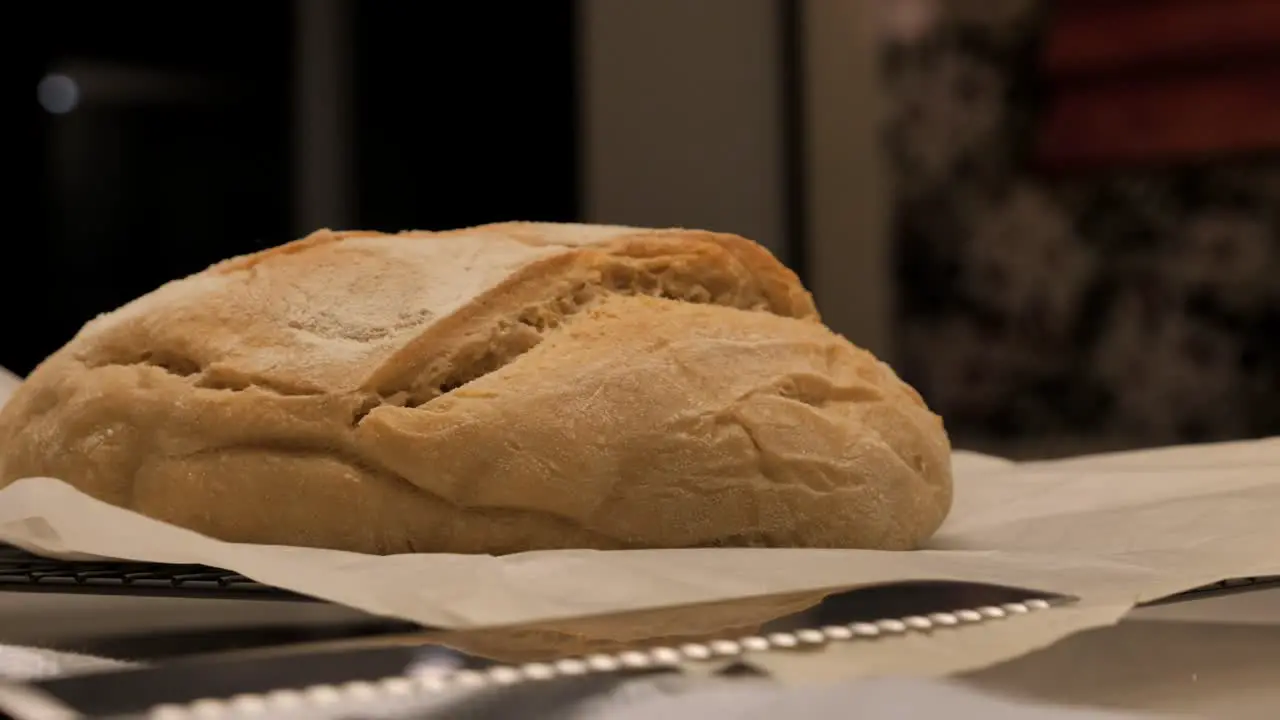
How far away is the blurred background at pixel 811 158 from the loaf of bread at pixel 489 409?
4.76 feet

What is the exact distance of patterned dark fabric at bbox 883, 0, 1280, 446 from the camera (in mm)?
2217

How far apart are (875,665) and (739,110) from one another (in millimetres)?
2614

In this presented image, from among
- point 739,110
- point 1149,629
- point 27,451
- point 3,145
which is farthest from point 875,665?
point 3,145

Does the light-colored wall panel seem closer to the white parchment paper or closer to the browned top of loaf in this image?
the browned top of loaf

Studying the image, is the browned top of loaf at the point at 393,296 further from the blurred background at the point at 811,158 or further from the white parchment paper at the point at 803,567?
the blurred background at the point at 811,158

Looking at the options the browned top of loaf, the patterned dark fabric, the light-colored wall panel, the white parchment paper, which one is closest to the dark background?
the light-colored wall panel

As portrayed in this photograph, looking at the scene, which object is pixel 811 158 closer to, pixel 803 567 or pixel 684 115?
pixel 684 115

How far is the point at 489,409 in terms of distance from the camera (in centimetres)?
83

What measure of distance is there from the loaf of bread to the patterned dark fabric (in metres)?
1.44

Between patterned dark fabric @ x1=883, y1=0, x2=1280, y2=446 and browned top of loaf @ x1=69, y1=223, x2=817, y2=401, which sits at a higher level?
browned top of loaf @ x1=69, y1=223, x2=817, y2=401

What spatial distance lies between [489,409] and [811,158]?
2087mm

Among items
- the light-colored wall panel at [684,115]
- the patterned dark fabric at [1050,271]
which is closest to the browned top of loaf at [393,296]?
the patterned dark fabric at [1050,271]

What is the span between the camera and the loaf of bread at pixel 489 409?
0.82 meters


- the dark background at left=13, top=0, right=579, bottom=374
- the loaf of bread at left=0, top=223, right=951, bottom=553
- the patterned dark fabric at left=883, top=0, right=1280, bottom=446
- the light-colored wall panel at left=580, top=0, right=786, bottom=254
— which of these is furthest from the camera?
the dark background at left=13, top=0, right=579, bottom=374
